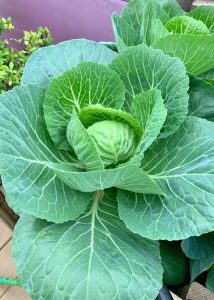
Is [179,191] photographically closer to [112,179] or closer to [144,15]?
[112,179]

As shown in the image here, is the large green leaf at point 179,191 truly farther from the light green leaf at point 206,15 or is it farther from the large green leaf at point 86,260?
the light green leaf at point 206,15

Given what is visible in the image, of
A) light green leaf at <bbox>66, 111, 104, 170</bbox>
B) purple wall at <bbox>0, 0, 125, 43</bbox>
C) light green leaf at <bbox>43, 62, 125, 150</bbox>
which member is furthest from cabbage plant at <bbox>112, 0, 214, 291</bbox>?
purple wall at <bbox>0, 0, 125, 43</bbox>

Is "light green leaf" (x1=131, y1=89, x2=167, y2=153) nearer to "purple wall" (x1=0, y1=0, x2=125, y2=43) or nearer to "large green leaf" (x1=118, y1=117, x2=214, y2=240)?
"large green leaf" (x1=118, y1=117, x2=214, y2=240)

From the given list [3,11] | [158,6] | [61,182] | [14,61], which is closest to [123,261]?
[61,182]

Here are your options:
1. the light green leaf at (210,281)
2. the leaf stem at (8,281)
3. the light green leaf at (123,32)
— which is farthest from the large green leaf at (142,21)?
the leaf stem at (8,281)

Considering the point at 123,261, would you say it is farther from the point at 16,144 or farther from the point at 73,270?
the point at 16,144

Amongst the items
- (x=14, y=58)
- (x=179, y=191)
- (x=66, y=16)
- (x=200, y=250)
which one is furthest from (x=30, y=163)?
(x=66, y=16)
